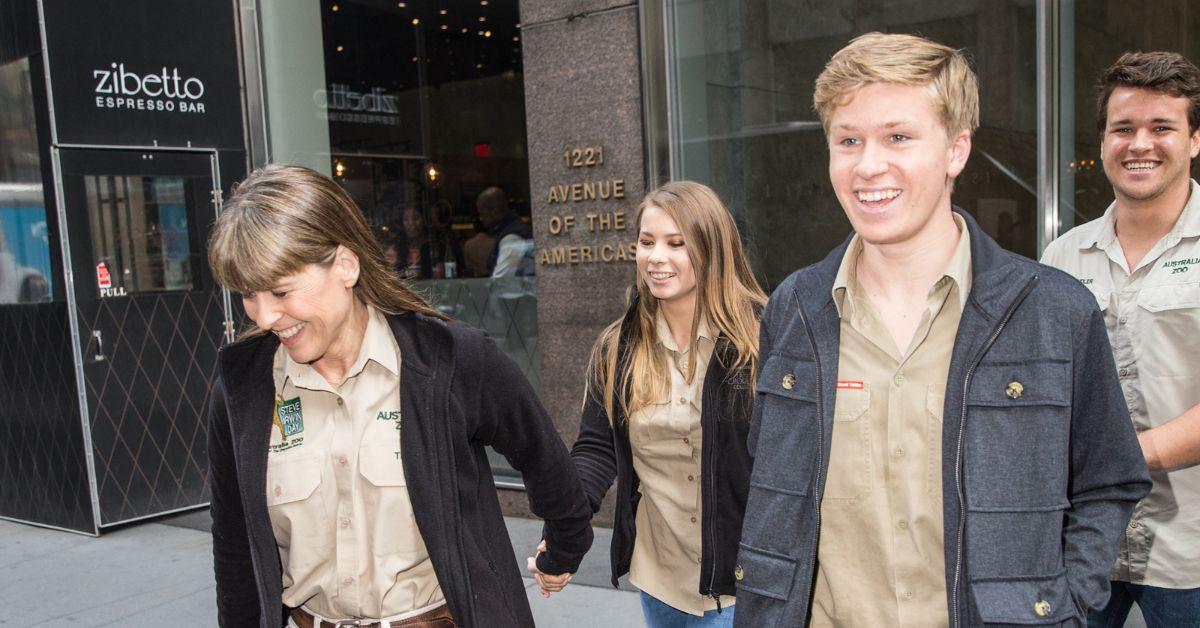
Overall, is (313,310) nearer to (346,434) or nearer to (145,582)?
(346,434)

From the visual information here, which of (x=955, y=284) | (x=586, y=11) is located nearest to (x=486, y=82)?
(x=586, y=11)

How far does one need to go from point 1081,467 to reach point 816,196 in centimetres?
423

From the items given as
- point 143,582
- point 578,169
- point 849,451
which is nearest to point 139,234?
point 143,582

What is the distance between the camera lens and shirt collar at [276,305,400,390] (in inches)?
94.0

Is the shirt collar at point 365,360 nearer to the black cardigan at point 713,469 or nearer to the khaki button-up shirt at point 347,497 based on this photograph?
the khaki button-up shirt at point 347,497

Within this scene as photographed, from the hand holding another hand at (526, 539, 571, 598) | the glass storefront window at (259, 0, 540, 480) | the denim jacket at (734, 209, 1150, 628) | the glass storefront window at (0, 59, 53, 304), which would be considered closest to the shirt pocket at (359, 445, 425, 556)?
the hand holding another hand at (526, 539, 571, 598)

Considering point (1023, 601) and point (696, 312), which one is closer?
point (1023, 601)

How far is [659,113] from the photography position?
247 inches

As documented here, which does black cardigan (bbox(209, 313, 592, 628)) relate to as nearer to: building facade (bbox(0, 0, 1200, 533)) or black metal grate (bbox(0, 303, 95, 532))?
building facade (bbox(0, 0, 1200, 533))

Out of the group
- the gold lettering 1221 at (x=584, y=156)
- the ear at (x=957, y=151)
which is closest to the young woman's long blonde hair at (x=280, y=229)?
the ear at (x=957, y=151)

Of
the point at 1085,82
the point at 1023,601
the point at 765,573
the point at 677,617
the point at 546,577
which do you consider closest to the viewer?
the point at 1023,601

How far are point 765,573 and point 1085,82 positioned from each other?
4262 mm

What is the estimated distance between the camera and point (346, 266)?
7.77ft

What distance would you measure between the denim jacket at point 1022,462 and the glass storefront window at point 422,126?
5573 millimetres
